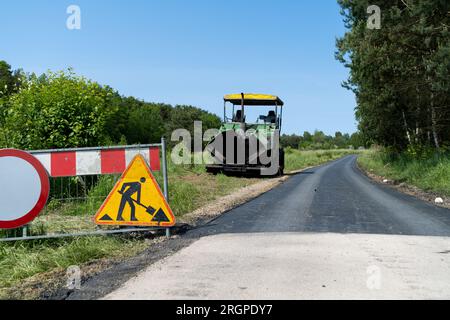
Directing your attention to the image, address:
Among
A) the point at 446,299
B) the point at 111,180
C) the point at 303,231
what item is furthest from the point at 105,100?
the point at 446,299

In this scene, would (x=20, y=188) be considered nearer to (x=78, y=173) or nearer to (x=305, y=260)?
(x=78, y=173)

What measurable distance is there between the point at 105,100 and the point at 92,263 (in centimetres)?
757

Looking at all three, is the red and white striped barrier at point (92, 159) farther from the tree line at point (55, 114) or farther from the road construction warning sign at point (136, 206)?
the tree line at point (55, 114)

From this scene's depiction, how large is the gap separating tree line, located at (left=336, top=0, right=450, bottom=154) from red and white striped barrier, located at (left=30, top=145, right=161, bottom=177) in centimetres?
949

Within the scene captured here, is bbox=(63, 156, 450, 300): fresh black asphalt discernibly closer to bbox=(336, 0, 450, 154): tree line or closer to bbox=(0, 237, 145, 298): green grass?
bbox=(0, 237, 145, 298): green grass

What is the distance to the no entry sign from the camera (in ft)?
19.1

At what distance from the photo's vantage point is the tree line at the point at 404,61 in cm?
1352

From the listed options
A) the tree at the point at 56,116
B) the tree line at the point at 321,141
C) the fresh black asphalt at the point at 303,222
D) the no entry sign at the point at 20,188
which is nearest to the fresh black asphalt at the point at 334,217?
the fresh black asphalt at the point at 303,222

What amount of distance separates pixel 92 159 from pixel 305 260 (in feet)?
11.2

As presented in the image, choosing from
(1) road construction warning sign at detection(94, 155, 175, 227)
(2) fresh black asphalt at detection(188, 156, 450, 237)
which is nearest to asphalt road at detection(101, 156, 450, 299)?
(2) fresh black asphalt at detection(188, 156, 450, 237)

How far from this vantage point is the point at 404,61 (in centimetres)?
1717

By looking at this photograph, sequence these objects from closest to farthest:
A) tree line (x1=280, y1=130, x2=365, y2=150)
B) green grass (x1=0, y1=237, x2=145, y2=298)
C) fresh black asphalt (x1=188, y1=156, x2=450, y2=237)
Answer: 1. green grass (x1=0, y1=237, x2=145, y2=298)
2. fresh black asphalt (x1=188, y1=156, x2=450, y2=237)
3. tree line (x1=280, y1=130, x2=365, y2=150)

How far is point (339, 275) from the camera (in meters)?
4.36
